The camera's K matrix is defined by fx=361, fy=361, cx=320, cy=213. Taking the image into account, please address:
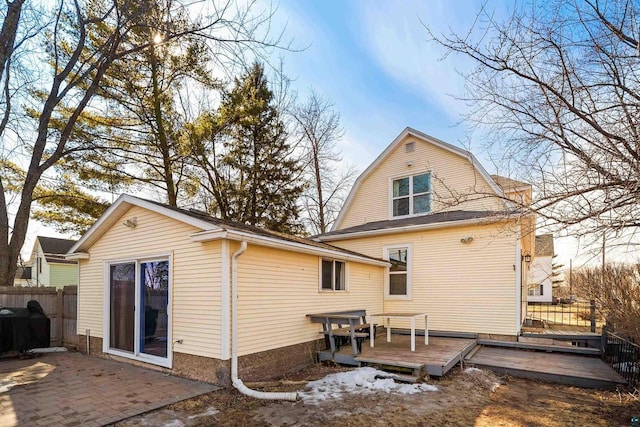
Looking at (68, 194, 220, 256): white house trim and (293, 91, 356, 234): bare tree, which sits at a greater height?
(293, 91, 356, 234): bare tree

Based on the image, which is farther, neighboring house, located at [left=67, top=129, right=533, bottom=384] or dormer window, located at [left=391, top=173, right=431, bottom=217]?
dormer window, located at [left=391, top=173, right=431, bottom=217]

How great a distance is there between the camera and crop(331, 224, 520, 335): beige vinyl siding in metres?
8.79

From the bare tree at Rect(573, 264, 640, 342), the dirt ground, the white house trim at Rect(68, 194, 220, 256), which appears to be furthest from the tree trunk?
the bare tree at Rect(573, 264, 640, 342)

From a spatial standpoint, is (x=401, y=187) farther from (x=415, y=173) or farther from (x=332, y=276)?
(x=332, y=276)

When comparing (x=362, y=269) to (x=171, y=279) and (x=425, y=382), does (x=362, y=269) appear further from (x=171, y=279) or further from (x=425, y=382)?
(x=171, y=279)

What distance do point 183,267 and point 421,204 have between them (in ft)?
24.7

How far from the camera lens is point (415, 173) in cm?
1153

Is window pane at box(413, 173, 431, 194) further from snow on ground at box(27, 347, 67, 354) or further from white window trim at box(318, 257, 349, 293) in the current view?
snow on ground at box(27, 347, 67, 354)

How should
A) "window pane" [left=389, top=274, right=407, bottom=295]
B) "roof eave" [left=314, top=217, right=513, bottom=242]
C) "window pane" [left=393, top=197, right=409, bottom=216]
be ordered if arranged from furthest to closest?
"window pane" [left=393, top=197, right=409, bottom=216]
"window pane" [left=389, top=274, right=407, bottom=295]
"roof eave" [left=314, top=217, right=513, bottom=242]

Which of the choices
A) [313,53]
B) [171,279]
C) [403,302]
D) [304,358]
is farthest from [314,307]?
[313,53]

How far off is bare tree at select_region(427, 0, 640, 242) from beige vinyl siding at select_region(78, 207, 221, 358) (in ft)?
15.5

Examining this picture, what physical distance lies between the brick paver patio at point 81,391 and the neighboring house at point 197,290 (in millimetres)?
428

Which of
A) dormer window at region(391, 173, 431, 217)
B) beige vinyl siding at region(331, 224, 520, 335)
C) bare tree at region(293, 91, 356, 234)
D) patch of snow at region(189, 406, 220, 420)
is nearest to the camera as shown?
patch of snow at region(189, 406, 220, 420)

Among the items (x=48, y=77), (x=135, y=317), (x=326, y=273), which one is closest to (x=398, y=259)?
(x=326, y=273)
